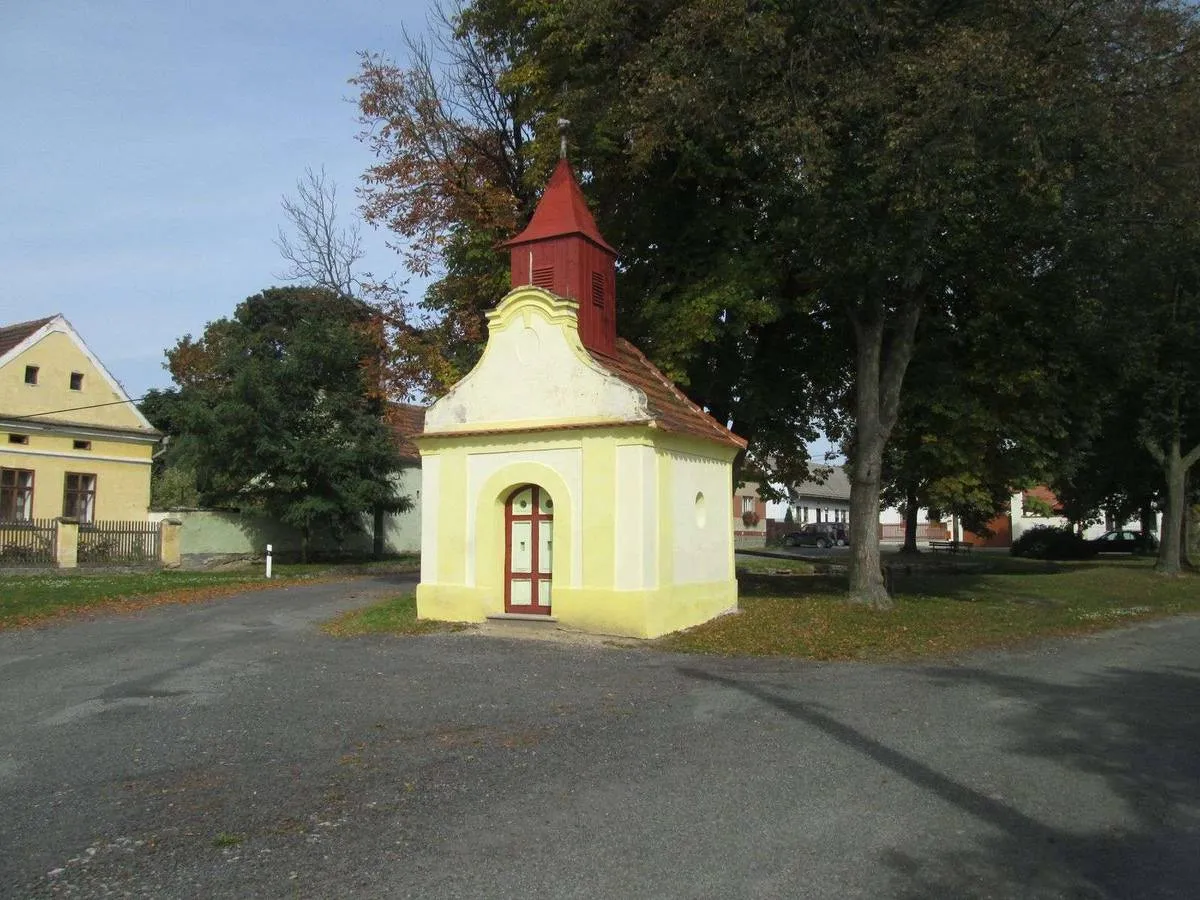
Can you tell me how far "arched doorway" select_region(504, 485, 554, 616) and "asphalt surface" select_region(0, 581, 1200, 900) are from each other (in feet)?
12.1

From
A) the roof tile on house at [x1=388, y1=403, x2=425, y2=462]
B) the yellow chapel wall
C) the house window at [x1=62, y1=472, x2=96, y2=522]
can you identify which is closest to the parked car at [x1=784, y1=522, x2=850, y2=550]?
the roof tile on house at [x1=388, y1=403, x2=425, y2=462]

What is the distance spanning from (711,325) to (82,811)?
1399 cm

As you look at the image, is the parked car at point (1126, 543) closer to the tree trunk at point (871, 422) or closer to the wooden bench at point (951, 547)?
the wooden bench at point (951, 547)

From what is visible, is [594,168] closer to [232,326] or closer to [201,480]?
[201,480]

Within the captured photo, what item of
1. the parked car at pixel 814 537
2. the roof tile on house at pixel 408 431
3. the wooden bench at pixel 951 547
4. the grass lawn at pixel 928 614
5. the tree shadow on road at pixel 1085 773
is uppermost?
the roof tile on house at pixel 408 431

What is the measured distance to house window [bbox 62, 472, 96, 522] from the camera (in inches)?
1366

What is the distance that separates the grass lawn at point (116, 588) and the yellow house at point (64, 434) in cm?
677

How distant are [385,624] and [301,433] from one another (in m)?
18.8

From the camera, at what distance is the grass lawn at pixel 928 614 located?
1453 centimetres

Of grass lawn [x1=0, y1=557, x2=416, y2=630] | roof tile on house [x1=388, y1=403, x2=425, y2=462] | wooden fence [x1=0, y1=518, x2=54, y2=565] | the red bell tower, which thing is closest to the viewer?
the red bell tower

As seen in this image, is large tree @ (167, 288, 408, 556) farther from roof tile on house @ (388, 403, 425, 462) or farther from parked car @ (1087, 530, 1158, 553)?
parked car @ (1087, 530, 1158, 553)

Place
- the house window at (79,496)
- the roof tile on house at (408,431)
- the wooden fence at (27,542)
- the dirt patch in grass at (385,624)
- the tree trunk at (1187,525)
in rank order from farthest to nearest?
the roof tile on house at (408,431) → the house window at (79,496) → the tree trunk at (1187,525) → the wooden fence at (27,542) → the dirt patch in grass at (385,624)

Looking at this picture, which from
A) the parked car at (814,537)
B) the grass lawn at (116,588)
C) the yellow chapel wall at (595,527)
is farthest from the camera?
the parked car at (814,537)

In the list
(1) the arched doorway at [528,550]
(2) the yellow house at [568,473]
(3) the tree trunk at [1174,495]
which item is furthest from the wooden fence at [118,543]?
(3) the tree trunk at [1174,495]
